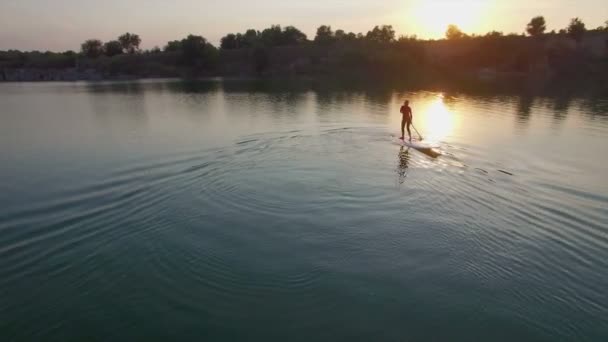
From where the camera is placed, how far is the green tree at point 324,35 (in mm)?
138375

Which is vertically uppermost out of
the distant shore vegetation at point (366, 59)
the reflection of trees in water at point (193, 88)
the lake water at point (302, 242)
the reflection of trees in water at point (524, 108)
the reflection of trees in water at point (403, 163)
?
the distant shore vegetation at point (366, 59)

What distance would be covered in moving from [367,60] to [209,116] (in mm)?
95457

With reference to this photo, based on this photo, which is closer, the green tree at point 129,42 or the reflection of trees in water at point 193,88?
the reflection of trees in water at point 193,88

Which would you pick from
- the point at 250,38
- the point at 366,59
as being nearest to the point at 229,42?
the point at 250,38

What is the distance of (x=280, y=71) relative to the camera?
122 m

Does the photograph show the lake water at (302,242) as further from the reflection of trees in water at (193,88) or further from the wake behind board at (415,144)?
the reflection of trees in water at (193,88)

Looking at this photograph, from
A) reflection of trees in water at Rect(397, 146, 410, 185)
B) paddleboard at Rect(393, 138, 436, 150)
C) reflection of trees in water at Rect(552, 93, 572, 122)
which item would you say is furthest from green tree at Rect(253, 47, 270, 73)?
reflection of trees in water at Rect(397, 146, 410, 185)

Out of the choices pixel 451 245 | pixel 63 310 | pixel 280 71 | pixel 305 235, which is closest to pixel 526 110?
pixel 451 245

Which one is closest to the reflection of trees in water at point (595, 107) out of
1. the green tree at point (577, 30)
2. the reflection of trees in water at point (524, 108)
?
the reflection of trees in water at point (524, 108)

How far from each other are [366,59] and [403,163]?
108m

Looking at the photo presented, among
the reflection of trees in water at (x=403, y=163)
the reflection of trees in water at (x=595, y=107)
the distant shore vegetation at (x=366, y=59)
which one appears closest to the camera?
the reflection of trees in water at (x=403, y=163)

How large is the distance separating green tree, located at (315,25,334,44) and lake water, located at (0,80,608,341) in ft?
414

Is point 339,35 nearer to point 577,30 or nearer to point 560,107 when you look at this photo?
point 577,30

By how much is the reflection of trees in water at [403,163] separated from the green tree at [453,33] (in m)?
129
